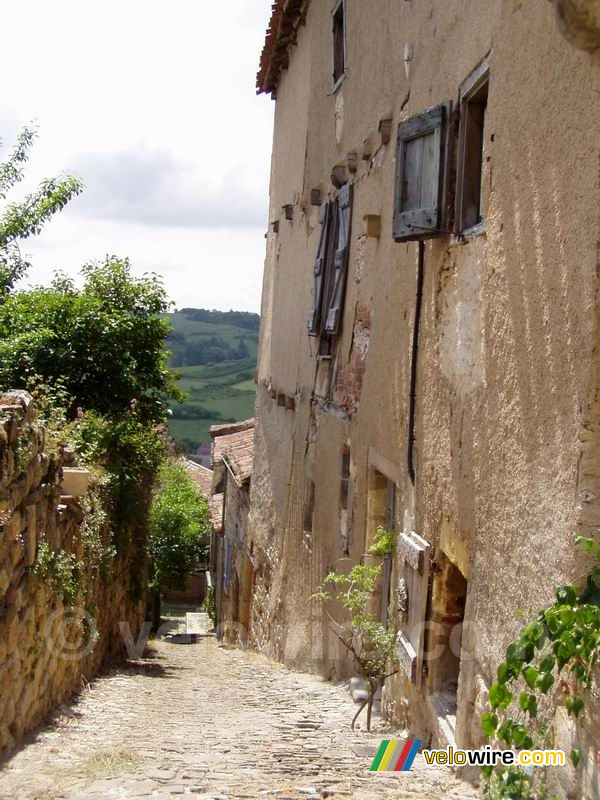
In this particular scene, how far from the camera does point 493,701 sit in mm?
3514

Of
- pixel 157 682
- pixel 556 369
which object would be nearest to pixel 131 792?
pixel 556 369

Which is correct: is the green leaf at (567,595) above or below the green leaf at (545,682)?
above

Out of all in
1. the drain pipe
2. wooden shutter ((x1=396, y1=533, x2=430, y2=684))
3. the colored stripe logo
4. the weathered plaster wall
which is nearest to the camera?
the colored stripe logo

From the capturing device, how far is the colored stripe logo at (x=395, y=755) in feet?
15.8

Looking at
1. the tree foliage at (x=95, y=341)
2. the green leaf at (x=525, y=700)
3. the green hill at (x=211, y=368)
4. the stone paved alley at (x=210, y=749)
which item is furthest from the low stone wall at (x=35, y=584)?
the green hill at (x=211, y=368)

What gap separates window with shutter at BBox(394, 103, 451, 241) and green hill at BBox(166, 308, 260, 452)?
3724cm

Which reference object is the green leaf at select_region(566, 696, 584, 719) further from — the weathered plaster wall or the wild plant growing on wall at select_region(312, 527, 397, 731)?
the weathered plaster wall

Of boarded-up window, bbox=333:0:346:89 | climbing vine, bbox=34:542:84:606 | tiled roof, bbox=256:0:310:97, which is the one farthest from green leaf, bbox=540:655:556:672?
tiled roof, bbox=256:0:310:97

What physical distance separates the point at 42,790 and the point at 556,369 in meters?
3.01

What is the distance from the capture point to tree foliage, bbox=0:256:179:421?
11820mm

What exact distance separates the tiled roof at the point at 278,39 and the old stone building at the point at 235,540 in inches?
235

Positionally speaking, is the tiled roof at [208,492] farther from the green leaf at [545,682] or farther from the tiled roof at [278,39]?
the green leaf at [545,682]

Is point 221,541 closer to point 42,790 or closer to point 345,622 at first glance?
point 345,622

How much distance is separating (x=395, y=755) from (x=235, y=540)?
1145cm
